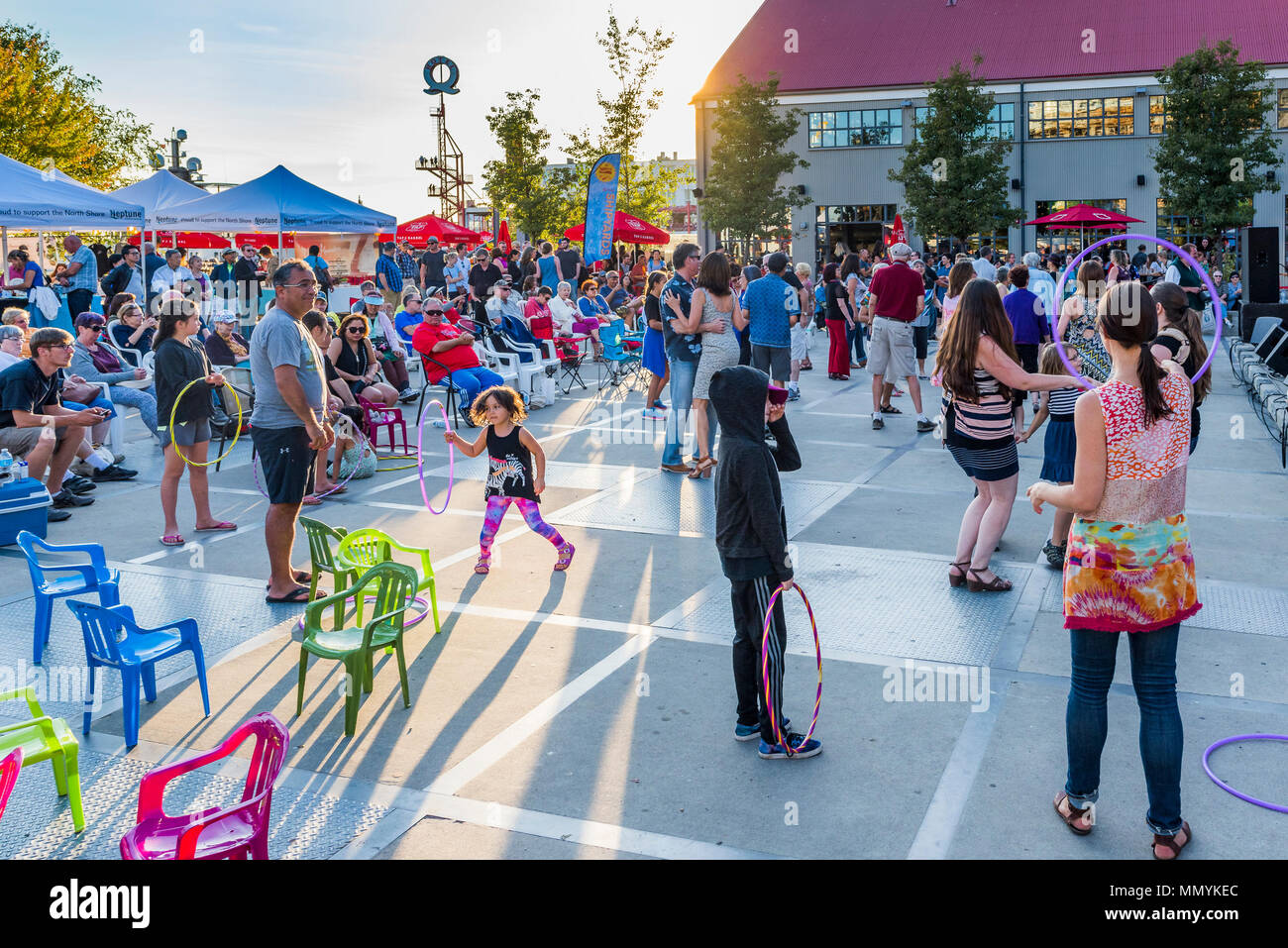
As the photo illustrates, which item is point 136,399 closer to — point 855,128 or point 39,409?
point 39,409

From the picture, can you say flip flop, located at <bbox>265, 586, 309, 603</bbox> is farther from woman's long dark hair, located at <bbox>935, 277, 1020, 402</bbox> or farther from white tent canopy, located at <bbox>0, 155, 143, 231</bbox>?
white tent canopy, located at <bbox>0, 155, 143, 231</bbox>

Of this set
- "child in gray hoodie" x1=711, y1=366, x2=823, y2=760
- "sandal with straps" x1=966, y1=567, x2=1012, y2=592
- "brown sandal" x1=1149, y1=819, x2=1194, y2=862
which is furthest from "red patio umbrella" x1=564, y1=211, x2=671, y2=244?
"brown sandal" x1=1149, y1=819, x2=1194, y2=862

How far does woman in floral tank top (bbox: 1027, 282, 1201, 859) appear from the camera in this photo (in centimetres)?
374

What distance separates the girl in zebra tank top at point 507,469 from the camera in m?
7.33

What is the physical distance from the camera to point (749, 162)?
4078cm

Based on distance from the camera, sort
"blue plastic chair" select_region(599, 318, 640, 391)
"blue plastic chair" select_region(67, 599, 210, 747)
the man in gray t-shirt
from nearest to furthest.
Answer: "blue plastic chair" select_region(67, 599, 210, 747)
the man in gray t-shirt
"blue plastic chair" select_region(599, 318, 640, 391)

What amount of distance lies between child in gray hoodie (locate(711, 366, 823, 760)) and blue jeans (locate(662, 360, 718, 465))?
5.66m

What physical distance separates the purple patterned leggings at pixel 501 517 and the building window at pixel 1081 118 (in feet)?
136

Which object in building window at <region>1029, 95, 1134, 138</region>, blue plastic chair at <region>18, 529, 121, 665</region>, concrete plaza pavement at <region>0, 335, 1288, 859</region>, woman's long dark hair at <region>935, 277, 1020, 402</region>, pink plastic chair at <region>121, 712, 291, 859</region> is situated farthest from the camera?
building window at <region>1029, 95, 1134, 138</region>

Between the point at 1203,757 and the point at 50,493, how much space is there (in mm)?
8675

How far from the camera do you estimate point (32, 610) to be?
6863mm

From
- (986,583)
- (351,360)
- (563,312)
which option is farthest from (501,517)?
(563,312)
